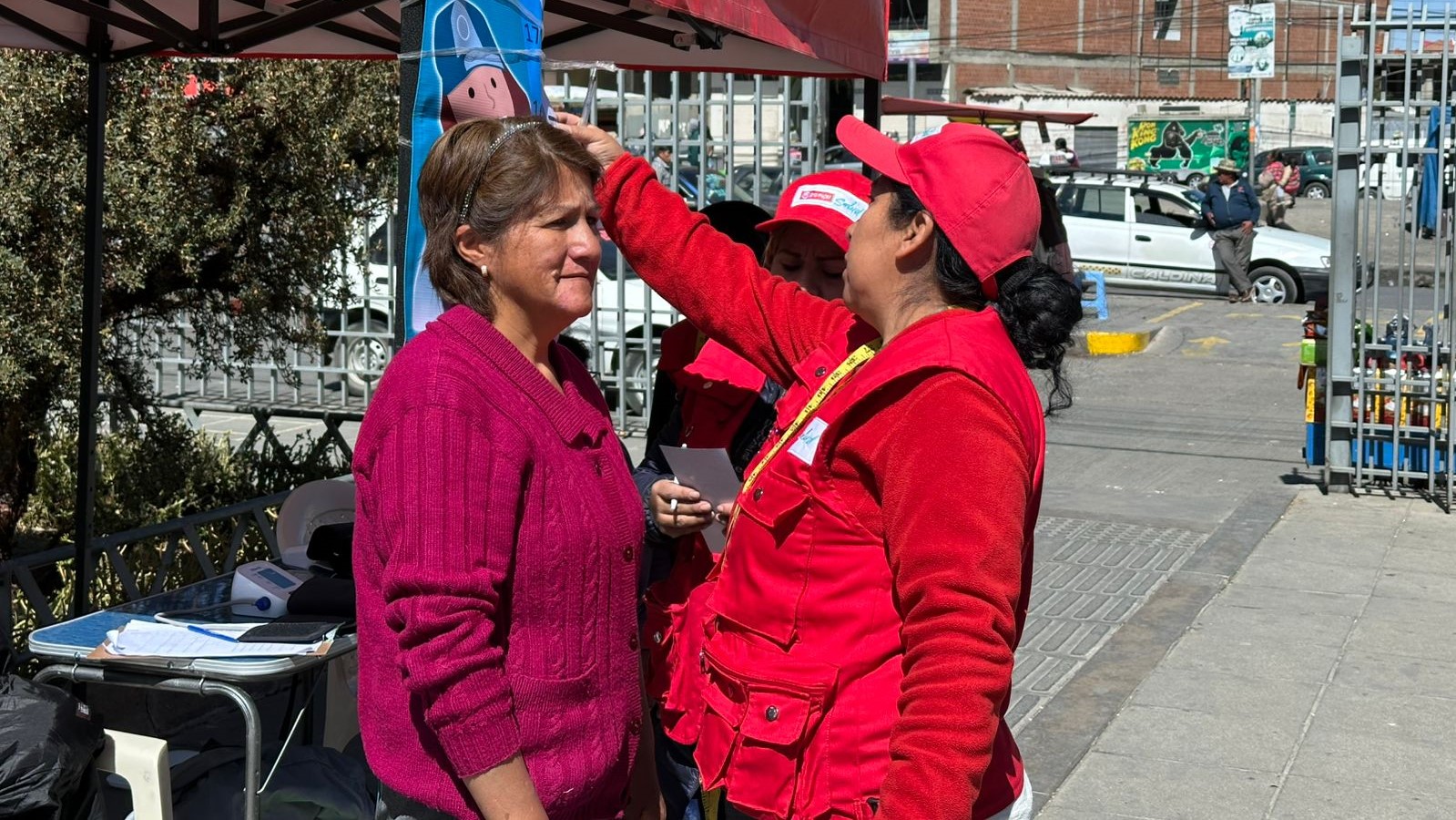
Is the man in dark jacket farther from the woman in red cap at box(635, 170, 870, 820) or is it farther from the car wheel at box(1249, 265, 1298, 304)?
the woman in red cap at box(635, 170, 870, 820)

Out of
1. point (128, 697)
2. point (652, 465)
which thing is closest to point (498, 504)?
point (652, 465)

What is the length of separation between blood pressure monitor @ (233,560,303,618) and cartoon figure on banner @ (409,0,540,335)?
1.11 metres

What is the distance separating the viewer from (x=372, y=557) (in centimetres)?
217

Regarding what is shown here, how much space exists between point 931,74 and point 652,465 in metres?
49.0

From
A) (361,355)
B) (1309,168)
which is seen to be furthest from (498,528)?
(1309,168)

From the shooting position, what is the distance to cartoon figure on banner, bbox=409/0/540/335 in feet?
8.34

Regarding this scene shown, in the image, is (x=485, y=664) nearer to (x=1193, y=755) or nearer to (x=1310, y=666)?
(x=1193, y=755)

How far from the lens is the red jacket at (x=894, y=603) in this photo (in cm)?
203

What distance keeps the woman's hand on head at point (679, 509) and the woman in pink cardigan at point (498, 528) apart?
1.71 feet

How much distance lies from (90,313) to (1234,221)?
17.3 m

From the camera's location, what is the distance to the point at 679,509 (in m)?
2.89

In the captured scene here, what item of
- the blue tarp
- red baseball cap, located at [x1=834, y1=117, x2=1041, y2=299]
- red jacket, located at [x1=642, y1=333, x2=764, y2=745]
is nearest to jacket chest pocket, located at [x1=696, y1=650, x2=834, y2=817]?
red jacket, located at [x1=642, y1=333, x2=764, y2=745]

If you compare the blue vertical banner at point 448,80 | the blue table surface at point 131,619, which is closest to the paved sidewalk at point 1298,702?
the blue table surface at point 131,619

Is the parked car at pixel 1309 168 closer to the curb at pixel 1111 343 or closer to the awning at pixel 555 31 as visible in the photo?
the curb at pixel 1111 343
